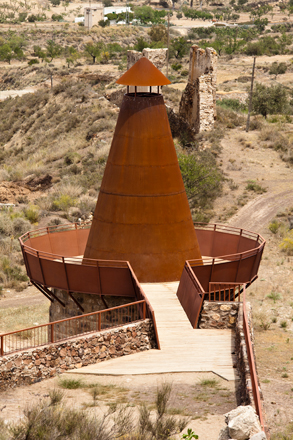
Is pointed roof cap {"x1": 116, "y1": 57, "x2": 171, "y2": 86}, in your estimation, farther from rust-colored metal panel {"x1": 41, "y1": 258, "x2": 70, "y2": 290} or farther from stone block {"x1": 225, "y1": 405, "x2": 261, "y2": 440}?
stone block {"x1": 225, "y1": 405, "x2": 261, "y2": 440}

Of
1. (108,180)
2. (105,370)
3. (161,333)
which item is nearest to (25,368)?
(105,370)

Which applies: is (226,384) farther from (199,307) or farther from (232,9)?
(232,9)

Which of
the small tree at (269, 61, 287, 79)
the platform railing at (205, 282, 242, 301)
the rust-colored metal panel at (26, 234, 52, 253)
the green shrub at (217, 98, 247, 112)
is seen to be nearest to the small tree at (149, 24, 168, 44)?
the small tree at (269, 61, 287, 79)

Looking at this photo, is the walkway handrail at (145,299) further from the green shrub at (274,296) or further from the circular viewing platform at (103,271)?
the green shrub at (274,296)

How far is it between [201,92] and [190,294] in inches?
985

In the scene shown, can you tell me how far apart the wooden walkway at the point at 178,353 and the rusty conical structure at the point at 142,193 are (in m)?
1.14

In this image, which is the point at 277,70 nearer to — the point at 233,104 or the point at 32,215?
the point at 233,104

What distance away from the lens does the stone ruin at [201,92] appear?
3447 centimetres

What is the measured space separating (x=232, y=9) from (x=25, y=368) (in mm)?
118627

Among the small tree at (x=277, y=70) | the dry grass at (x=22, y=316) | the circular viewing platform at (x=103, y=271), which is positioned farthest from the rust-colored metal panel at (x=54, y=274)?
the small tree at (x=277, y=70)

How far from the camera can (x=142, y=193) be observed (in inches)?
472

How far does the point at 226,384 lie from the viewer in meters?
9.03

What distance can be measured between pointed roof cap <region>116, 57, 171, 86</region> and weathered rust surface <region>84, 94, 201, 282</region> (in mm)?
276

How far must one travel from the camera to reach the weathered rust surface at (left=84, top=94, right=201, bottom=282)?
1198 cm
